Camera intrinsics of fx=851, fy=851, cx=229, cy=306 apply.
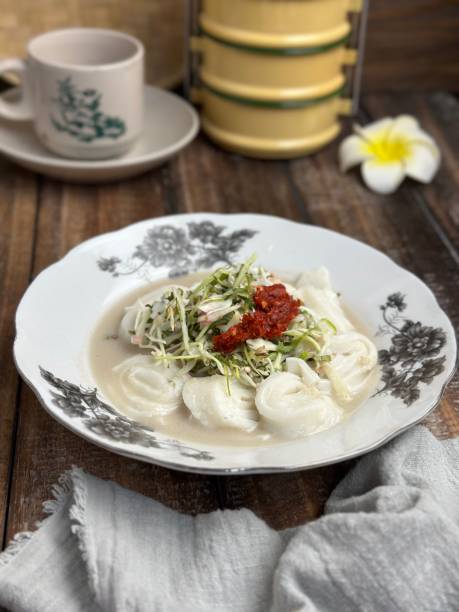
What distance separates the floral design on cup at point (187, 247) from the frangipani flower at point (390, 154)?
23.4 inches

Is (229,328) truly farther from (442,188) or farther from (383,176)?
(442,188)

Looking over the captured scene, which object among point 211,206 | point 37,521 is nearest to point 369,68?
point 211,206

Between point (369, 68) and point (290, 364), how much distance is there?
5.58ft

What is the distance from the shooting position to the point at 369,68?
111 inches

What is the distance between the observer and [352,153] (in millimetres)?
2334

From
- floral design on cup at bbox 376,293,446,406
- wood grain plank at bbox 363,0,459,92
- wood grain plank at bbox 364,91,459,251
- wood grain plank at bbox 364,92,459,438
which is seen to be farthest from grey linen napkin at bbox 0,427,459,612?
wood grain plank at bbox 363,0,459,92

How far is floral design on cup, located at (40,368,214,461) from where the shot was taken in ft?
4.10

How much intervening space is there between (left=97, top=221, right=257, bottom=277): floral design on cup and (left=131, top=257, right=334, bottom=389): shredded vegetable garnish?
0.24 m

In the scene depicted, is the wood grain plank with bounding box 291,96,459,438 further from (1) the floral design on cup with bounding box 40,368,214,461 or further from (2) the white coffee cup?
(1) the floral design on cup with bounding box 40,368,214,461

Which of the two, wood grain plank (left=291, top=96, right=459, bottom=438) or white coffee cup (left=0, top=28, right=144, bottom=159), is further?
white coffee cup (left=0, top=28, right=144, bottom=159)

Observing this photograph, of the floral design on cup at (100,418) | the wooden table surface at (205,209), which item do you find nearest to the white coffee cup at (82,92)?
the wooden table surface at (205,209)

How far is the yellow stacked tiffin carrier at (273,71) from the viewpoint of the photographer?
7.13 ft

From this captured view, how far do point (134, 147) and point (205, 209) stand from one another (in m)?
0.29

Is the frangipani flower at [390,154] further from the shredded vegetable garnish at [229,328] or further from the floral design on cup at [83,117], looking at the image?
the shredded vegetable garnish at [229,328]
